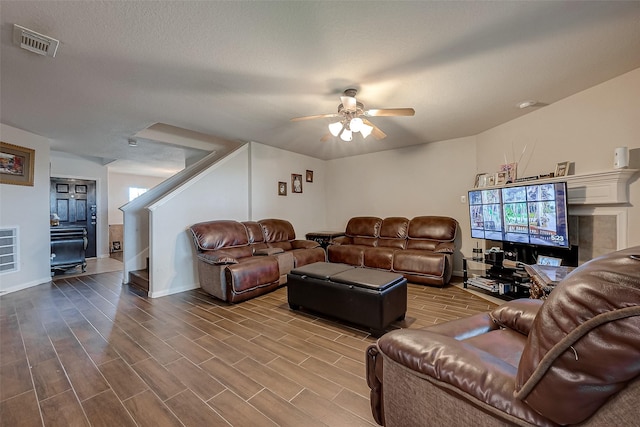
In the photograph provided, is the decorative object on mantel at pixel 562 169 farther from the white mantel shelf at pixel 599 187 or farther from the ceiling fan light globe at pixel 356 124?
the ceiling fan light globe at pixel 356 124

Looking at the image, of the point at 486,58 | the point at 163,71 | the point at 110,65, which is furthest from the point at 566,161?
the point at 110,65

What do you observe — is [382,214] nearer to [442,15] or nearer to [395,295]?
[395,295]

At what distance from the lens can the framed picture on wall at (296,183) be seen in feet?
18.2

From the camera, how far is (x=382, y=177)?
5.49 metres

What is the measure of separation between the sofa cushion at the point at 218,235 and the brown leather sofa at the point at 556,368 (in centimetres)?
319

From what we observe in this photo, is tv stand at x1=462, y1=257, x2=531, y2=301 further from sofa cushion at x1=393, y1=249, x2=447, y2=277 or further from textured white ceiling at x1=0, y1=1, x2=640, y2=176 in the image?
textured white ceiling at x1=0, y1=1, x2=640, y2=176

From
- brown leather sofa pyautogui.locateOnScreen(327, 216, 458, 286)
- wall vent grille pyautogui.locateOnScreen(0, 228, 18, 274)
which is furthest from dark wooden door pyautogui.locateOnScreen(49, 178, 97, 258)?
brown leather sofa pyautogui.locateOnScreen(327, 216, 458, 286)

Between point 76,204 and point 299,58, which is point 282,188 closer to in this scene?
point 299,58

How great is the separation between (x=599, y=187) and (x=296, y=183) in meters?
4.48

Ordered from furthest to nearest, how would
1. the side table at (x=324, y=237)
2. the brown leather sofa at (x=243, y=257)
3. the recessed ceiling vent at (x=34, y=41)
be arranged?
1. the side table at (x=324, y=237)
2. the brown leather sofa at (x=243, y=257)
3. the recessed ceiling vent at (x=34, y=41)

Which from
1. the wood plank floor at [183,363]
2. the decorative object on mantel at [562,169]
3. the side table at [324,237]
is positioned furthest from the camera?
the side table at [324,237]

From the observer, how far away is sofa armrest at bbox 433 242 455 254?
4.00 metres

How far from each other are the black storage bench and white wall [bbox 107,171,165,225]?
758 cm

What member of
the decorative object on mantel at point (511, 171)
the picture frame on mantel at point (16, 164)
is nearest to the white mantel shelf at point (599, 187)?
the decorative object on mantel at point (511, 171)
